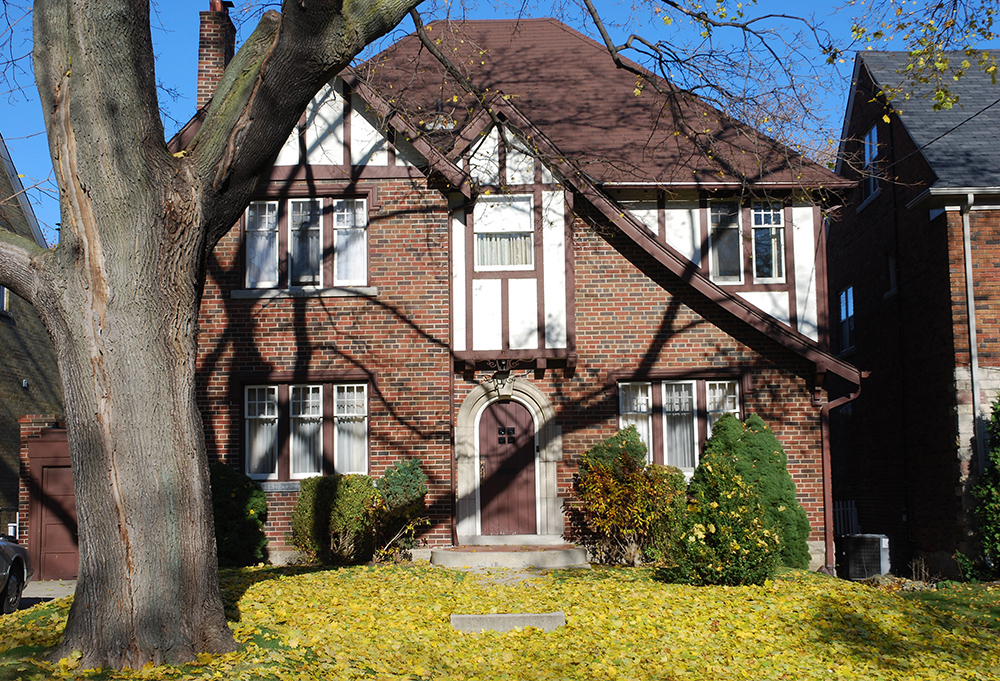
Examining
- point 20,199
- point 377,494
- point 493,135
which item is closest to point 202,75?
point 493,135

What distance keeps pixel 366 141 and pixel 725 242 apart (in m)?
6.31

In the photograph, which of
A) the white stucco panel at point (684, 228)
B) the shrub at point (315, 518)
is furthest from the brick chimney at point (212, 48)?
the white stucco panel at point (684, 228)

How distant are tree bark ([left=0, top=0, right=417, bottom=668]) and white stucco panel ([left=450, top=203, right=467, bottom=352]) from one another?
293 inches

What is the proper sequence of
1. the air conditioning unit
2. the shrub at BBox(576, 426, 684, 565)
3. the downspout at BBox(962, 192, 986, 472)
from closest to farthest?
the shrub at BBox(576, 426, 684, 565) → the air conditioning unit → the downspout at BBox(962, 192, 986, 472)

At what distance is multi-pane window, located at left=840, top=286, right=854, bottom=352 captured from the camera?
2005 centimetres

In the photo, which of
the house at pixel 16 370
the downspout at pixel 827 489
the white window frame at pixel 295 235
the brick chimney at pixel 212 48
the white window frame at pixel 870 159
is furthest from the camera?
the house at pixel 16 370

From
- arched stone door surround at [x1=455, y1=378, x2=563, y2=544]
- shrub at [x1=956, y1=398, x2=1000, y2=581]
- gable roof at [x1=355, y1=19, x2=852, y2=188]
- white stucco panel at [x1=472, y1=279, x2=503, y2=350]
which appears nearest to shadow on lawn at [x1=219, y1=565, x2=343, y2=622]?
arched stone door surround at [x1=455, y1=378, x2=563, y2=544]

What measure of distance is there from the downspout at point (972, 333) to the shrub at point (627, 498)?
4773 millimetres

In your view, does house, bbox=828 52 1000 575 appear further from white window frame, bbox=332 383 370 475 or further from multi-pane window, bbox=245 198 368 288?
white window frame, bbox=332 383 370 475

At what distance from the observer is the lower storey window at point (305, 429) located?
1439cm

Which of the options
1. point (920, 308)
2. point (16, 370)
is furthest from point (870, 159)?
point (16, 370)

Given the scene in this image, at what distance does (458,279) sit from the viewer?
47.7 feet

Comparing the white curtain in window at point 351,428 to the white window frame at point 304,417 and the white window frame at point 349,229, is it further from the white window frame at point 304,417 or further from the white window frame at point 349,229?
the white window frame at point 349,229

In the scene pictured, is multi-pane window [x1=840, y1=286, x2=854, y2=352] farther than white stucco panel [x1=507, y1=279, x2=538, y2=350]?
Yes
